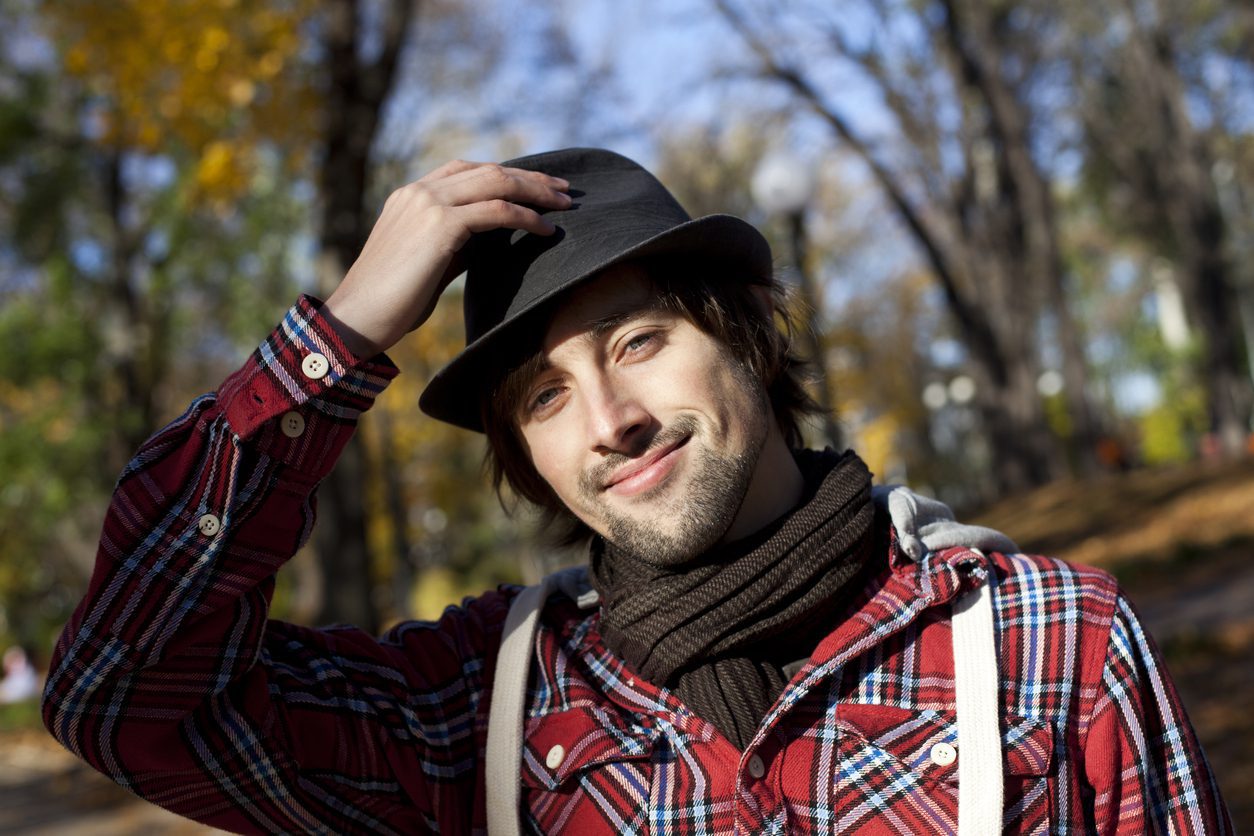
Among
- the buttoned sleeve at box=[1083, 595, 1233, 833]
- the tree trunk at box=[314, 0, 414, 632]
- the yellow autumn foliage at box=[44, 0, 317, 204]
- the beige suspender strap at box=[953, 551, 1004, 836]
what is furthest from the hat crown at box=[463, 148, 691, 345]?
the yellow autumn foliage at box=[44, 0, 317, 204]

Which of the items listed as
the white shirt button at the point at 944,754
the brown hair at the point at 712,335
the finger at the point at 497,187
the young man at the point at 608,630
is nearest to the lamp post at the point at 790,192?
the brown hair at the point at 712,335

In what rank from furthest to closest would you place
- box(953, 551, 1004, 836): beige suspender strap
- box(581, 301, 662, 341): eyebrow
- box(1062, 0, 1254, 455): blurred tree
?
box(1062, 0, 1254, 455): blurred tree, box(581, 301, 662, 341): eyebrow, box(953, 551, 1004, 836): beige suspender strap

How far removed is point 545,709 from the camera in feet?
6.84

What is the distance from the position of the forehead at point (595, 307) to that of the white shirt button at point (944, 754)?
88 centimetres

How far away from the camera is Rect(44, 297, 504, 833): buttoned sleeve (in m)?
1.83

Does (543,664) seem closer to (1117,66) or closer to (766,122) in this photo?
(766,122)

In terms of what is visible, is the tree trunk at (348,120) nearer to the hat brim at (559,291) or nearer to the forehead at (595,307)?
the hat brim at (559,291)

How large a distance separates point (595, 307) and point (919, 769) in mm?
930

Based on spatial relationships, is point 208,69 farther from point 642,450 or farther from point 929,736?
point 929,736

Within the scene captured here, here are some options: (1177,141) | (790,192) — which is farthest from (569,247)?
(1177,141)

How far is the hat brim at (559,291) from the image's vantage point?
6.65 ft

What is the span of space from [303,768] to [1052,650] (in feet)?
4.01

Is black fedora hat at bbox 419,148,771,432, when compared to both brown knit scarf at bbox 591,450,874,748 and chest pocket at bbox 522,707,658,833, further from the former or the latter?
chest pocket at bbox 522,707,658,833

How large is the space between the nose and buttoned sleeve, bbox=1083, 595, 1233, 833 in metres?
0.82
